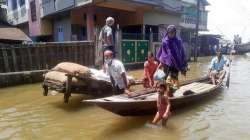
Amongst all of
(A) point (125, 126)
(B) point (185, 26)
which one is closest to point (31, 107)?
(A) point (125, 126)

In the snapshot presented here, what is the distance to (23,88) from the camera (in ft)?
36.4

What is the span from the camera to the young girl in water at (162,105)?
5898 millimetres

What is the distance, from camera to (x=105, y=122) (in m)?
6.65

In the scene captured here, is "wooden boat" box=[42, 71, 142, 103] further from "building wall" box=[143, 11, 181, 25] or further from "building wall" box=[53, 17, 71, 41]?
"building wall" box=[143, 11, 181, 25]

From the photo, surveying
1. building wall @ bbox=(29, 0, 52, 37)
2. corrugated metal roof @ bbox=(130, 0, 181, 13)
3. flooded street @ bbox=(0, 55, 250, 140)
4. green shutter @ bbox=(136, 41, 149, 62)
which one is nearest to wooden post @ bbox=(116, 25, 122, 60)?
green shutter @ bbox=(136, 41, 149, 62)

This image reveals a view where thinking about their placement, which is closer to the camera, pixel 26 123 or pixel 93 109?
pixel 26 123

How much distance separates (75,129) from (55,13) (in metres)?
14.1

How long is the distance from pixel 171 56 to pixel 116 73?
4.64 ft

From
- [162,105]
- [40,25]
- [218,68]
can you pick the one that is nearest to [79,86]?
[162,105]

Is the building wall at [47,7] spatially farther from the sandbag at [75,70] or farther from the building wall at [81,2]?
the sandbag at [75,70]

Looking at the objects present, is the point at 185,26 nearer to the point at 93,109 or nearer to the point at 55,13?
the point at 55,13

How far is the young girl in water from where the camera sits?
232 inches

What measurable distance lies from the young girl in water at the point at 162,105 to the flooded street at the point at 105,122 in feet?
0.81

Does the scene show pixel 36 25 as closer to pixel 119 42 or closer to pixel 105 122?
pixel 119 42
